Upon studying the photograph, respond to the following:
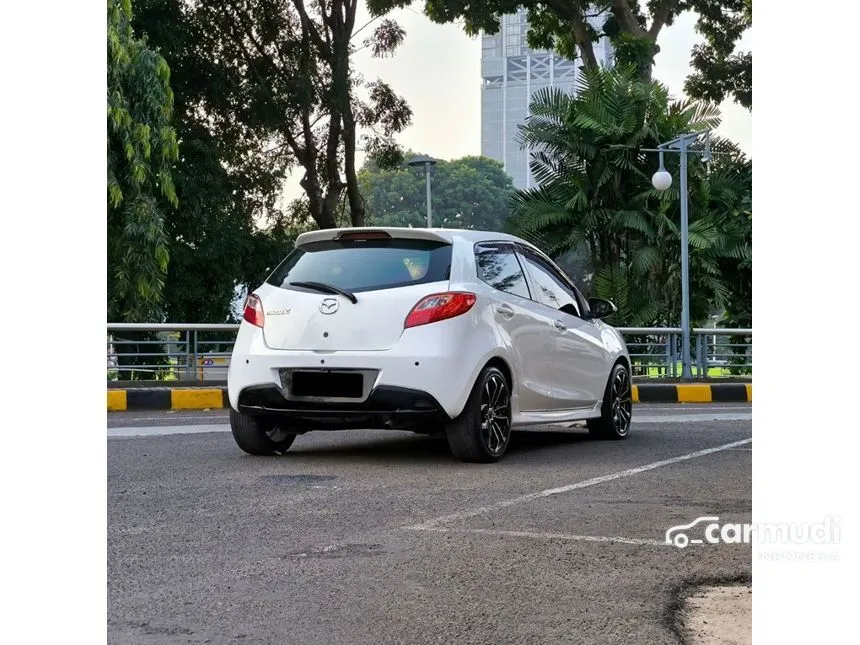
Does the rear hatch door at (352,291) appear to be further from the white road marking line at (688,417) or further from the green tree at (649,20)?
the green tree at (649,20)

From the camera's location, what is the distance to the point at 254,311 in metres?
8.06

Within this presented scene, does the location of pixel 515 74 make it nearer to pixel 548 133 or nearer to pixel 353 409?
pixel 548 133

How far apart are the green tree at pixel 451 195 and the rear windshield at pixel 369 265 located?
57.8 meters

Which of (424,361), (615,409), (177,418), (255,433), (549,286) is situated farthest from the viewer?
(177,418)

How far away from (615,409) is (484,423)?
7.17 ft

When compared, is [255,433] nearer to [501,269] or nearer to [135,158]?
[501,269]

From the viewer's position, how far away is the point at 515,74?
145625mm

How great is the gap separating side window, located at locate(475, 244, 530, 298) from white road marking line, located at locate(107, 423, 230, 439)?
3.08 metres

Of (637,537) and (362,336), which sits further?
(362,336)

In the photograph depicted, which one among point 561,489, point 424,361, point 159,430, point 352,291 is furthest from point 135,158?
point 561,489

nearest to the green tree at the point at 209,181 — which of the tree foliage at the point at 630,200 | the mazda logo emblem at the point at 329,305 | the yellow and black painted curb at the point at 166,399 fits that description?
the tree foliage at the point at 630,200

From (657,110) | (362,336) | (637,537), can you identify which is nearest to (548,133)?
(657,110)
